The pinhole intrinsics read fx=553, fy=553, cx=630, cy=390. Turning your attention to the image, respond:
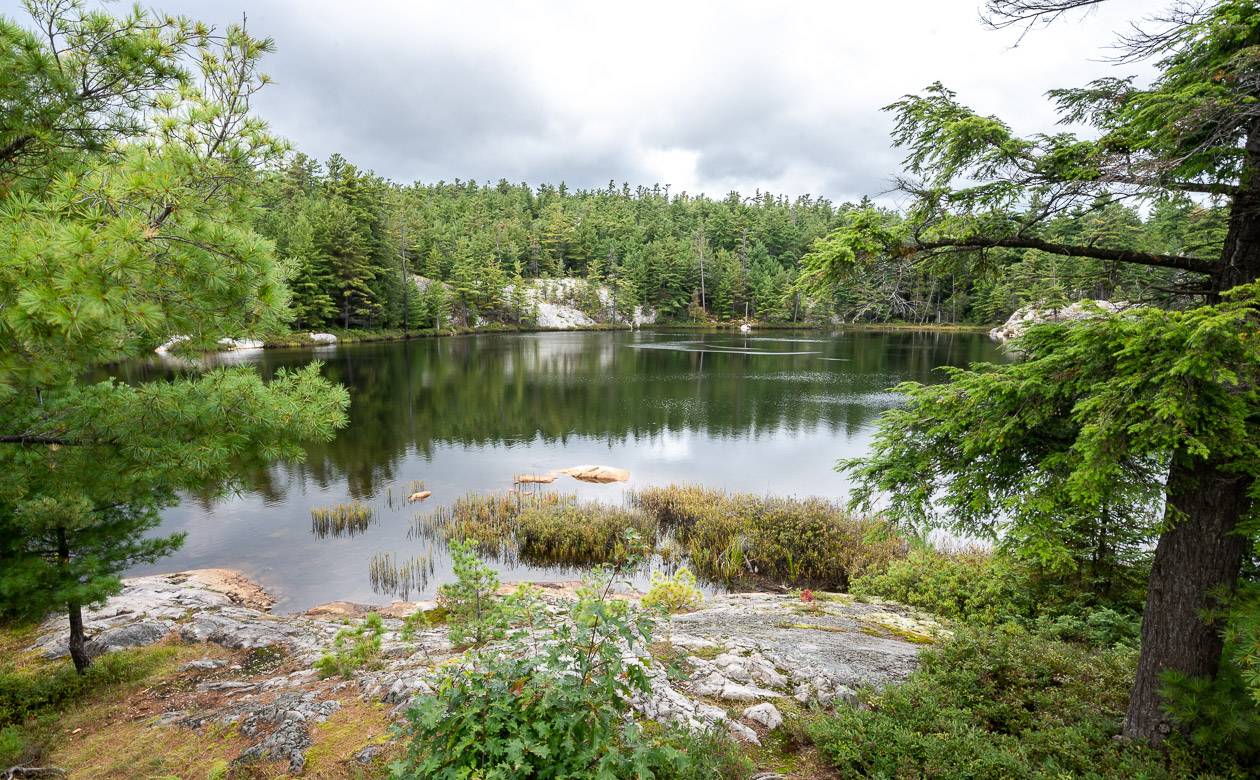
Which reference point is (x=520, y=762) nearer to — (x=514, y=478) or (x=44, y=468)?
(x=44, y=468)

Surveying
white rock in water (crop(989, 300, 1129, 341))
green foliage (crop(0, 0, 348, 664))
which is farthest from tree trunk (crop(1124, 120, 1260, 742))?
green foliage (crop(0, 0, 348, 664))

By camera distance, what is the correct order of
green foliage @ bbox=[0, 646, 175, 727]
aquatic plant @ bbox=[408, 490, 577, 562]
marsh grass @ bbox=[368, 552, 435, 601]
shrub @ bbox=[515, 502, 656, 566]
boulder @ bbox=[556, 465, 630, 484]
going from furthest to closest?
1. boulder @ bbox=[556, 465, 630, 484]
2. aquatic plant @ bbox=[408, 490, 577, 562]
3. shrub @ bbox=[515, 502, 656, 566]
4. marsh grass @ bbox=[368, 552, 435, 601]
5. green foliage @ bbox=[0, 646, 175, 727]

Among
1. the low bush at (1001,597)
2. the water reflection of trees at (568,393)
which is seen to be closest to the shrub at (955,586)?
the low bush at (1001,597)

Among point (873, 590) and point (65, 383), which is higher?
point (65, 383)

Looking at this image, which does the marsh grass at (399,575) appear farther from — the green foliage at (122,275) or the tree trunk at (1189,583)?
the tree trunk at (1189,583)

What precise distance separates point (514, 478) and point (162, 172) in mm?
14639

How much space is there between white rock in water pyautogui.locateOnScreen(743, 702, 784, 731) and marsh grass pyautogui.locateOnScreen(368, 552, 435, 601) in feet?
27.0

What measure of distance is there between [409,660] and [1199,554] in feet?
22.3

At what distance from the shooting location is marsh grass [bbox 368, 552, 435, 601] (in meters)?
11.0

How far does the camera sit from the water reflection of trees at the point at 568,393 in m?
21.7

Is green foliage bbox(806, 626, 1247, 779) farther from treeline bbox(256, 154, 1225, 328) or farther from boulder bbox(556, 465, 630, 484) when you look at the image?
boulder bbox(556, 465, 630, 484)

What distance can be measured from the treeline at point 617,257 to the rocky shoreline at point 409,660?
3.55m

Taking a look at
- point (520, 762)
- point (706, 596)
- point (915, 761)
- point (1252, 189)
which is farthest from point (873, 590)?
point (520, 762)

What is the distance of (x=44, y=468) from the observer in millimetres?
4422
